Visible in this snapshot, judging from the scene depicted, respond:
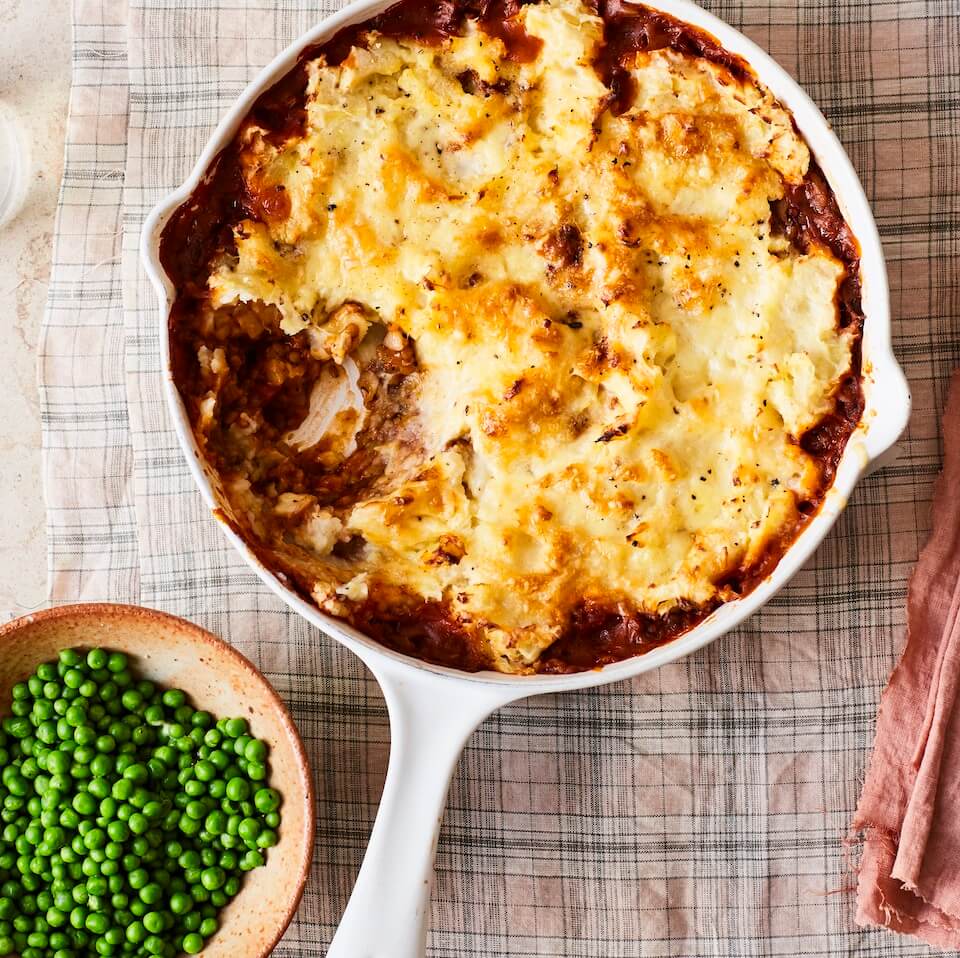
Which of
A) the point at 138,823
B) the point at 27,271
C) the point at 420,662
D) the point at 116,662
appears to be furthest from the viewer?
the point at 27,271

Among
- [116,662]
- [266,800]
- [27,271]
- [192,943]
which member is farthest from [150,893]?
[27,271]

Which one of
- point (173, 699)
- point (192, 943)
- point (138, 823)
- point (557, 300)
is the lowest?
point (192, 943)

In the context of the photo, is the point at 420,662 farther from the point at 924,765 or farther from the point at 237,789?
the point at 924,765

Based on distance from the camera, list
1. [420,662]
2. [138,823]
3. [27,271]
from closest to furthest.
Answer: [420,662], [138,823], [27,271]

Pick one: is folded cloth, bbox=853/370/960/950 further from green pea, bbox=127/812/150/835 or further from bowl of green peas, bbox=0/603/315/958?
green pea, bbox=127/812/150/835

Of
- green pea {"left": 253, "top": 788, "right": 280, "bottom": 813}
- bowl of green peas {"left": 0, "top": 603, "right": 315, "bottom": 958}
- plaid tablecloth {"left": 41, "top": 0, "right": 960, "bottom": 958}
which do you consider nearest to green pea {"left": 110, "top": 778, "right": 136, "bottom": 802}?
bowl of green peas {"left": 0, "top": 603, "right": 315, "bottom": 958}

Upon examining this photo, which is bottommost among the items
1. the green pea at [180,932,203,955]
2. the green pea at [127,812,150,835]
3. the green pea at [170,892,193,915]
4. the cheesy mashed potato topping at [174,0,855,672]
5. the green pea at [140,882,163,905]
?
the green pea at [180,932,203,955]

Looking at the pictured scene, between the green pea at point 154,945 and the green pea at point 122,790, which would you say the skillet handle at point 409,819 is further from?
the green pea at point 122,790
